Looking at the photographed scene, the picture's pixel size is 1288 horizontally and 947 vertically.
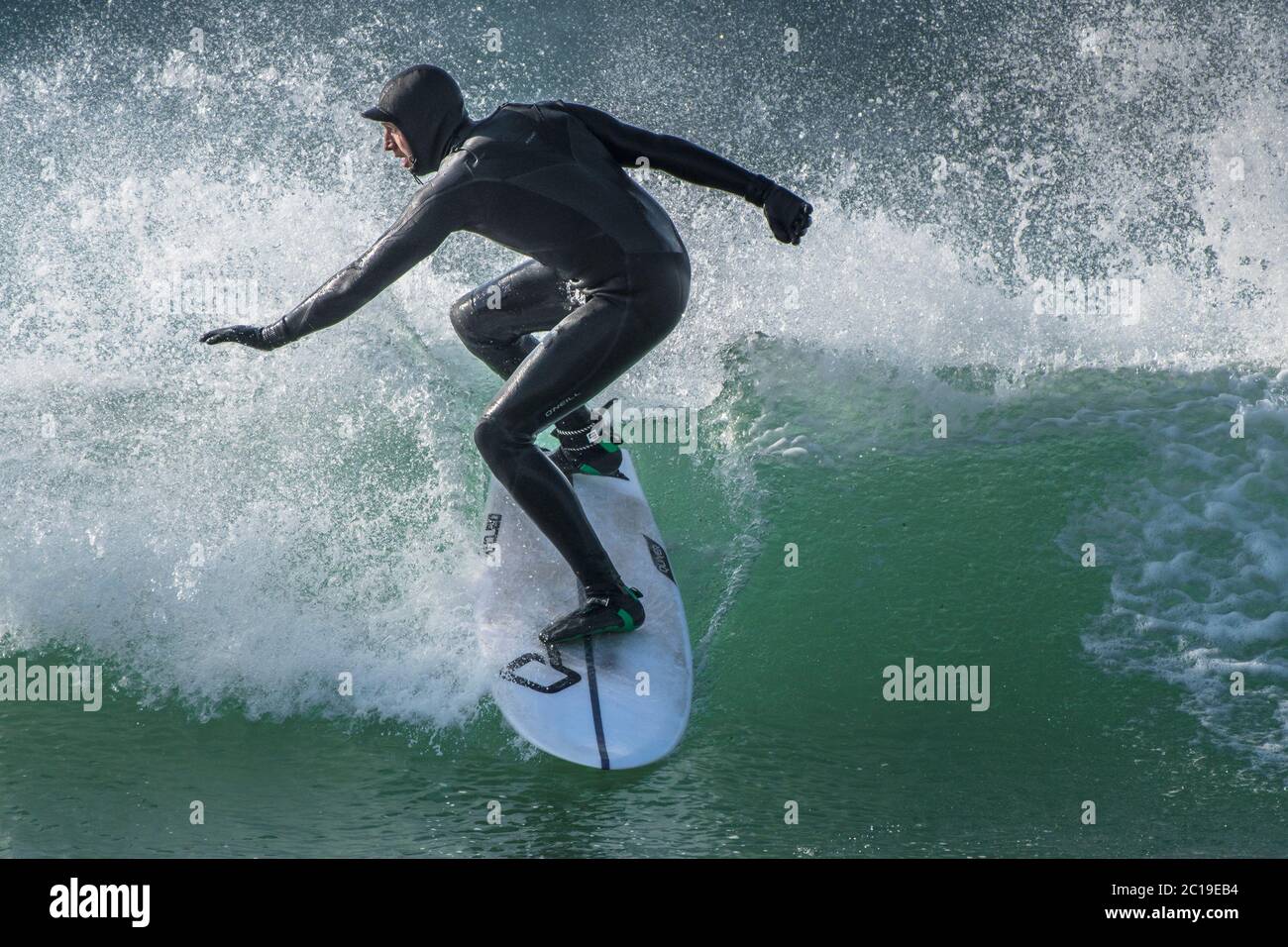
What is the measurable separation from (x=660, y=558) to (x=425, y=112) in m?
1.98

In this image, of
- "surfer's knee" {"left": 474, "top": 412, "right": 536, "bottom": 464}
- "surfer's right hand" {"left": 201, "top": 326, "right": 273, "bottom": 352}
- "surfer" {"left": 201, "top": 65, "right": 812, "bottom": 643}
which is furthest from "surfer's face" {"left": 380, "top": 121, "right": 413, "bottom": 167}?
"surfer's knee" {"left": 474, "top": 412, "right": 536, "bottom": 464}

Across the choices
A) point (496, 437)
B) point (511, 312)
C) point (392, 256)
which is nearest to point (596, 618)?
point (496, 437)

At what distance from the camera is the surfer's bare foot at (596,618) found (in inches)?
165

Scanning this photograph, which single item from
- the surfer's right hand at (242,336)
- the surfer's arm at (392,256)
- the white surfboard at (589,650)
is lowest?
the white surfboard at (589,650)

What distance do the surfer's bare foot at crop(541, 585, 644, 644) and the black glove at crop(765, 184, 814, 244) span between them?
1.36m

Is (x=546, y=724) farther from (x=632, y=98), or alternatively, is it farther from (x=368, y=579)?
(x=632, y=98)

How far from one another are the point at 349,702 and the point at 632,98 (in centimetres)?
751

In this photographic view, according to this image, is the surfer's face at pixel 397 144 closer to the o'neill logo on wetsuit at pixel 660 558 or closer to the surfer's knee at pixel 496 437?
the surfer's knee at pixel 496 437

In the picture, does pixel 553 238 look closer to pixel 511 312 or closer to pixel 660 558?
pixel 511 312

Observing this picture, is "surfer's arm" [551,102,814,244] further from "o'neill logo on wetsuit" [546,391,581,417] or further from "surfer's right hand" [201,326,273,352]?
"surfer's right hand" [201,326,273,352]

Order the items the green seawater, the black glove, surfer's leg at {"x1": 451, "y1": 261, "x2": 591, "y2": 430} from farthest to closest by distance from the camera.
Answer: surfer's leg at {"x1": 451, "y1": 261, "x2": 591, "y2": 430} → the black glove → the green seawater

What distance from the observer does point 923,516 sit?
5320 millimetres


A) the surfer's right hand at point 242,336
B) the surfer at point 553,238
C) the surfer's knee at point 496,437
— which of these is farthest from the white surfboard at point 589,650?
the surfer's right hand at point 242,336

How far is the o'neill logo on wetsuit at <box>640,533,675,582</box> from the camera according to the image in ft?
15.6
